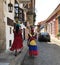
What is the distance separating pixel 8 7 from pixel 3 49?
3.28 m

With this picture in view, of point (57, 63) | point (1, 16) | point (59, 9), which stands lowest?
point (57, 63)

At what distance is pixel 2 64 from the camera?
10.4 m

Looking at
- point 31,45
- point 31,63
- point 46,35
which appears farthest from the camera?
point 46,35

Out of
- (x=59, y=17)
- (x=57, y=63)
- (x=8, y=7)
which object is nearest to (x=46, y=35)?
(x=59, y=17)

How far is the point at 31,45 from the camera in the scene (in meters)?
14.4

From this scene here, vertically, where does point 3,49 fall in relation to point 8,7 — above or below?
below

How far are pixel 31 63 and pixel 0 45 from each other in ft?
12.8

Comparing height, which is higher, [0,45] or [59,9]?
[59,9]

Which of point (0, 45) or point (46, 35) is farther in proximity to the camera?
point (46, 35)

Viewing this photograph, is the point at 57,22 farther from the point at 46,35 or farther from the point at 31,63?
the point at 31,63

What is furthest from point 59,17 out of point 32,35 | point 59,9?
point 32,35

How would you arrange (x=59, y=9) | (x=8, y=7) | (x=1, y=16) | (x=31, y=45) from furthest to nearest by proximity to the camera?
(x=59, y=9), (x=8, y=7), (x=1, y=16), (x=31, y=45)

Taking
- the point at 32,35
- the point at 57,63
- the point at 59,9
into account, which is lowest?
the point at 57,63

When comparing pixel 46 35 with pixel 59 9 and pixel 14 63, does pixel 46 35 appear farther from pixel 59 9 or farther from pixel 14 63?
pixel 14 63
